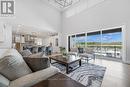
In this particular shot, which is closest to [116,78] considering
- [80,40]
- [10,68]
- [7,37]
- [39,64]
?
[39,64]

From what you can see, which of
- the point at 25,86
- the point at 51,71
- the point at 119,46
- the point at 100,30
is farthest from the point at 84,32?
the point at 25,86

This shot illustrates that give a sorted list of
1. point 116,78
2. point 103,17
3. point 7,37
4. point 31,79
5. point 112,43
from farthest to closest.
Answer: point 7,37
point 112,43
point 103,17
point 116,78
point 31,79

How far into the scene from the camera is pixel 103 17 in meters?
5.59

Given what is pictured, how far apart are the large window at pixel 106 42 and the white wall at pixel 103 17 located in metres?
0.48

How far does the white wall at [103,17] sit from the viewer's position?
4645 millimetres

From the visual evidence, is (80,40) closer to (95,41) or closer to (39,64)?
(95,41)

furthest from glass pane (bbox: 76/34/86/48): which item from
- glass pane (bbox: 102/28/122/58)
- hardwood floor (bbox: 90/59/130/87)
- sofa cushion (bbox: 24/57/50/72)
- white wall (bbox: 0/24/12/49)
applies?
sofa cushion (bbox: 24/57/50/72)

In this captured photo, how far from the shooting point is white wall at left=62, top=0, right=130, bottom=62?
4.64 metres

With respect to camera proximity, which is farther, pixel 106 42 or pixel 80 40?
pixel 80 40

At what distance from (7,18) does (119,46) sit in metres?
7.48

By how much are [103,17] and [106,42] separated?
162 cm

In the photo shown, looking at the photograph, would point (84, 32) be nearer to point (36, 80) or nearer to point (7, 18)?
point (7, 18)

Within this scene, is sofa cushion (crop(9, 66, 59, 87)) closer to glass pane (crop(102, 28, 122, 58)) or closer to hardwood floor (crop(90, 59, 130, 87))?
hardwood floor (crop(90, 59, 130, 87))

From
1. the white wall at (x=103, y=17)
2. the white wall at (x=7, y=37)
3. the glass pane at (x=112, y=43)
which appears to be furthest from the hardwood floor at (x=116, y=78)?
the white wall at (x=7, y=37)
